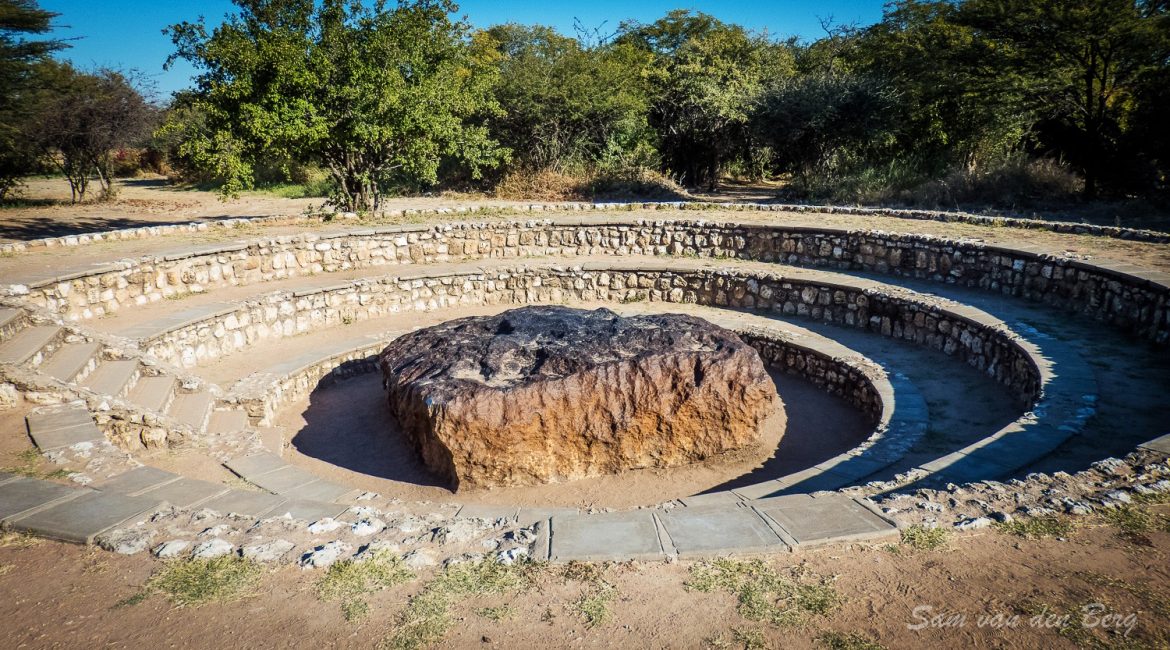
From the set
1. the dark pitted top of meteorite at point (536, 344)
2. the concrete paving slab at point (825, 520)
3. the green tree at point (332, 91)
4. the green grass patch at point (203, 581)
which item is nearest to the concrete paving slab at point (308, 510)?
the green grass patch at point (203, 581)

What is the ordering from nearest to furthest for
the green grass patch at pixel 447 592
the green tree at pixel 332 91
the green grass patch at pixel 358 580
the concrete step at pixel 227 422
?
the green grass patch at pixel 447 592, the green grass patch at pixel 358 580, the concrete step at pixel 227 422, the green tree at pixel 332 91

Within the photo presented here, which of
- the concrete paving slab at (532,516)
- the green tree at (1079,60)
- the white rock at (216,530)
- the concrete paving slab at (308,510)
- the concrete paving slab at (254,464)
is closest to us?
the white rock at (216,530)

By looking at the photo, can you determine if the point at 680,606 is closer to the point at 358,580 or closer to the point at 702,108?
the point at 358,580

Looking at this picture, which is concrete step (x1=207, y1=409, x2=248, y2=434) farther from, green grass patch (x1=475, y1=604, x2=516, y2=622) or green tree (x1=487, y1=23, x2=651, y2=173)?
green tree (x1=487, y1=23, x2=651, y2=173)

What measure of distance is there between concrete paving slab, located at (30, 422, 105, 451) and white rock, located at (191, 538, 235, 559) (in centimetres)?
211

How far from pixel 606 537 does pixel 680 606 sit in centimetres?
67

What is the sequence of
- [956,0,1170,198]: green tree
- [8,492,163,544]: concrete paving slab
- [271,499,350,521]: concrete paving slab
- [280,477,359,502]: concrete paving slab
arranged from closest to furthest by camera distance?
[8,492,163,544]: concrete paving slab
[271,499,350,521]: concrete paving slab
[280,477,359,502]: concrete paving slab
[956,0,1170,198]: green tree

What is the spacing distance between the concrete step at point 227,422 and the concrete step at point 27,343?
5.61 ft

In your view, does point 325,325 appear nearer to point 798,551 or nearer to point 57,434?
point 57,434

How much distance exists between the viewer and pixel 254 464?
5.96m

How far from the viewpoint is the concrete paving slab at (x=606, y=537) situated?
11.6 feet

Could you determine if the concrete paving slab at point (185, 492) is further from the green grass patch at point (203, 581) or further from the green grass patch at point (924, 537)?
the green grass patch at point (924, 537)

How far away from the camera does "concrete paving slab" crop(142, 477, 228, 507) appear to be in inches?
164

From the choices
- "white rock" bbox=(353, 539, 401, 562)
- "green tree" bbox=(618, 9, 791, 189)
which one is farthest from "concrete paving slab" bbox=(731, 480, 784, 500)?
"green tree" bbox=(618, 9, 791, 189)
